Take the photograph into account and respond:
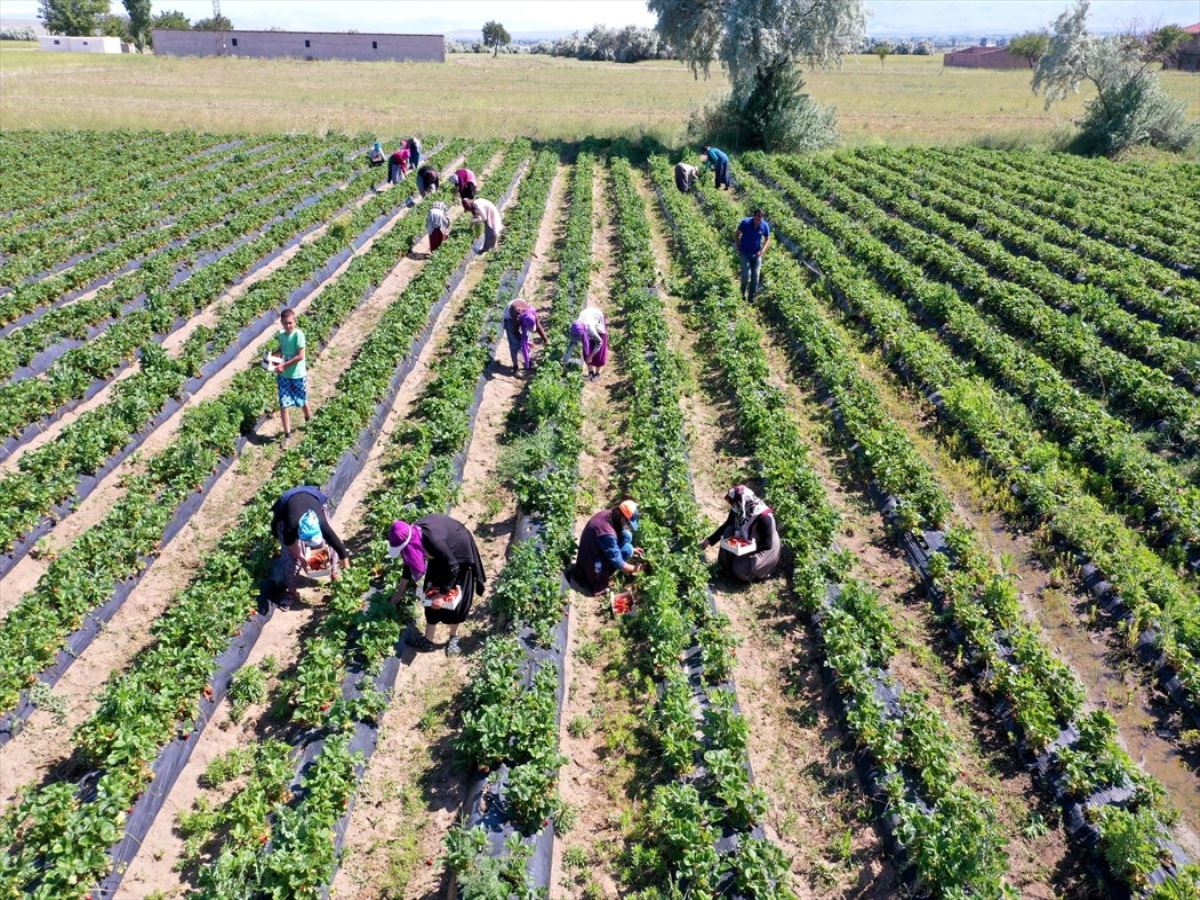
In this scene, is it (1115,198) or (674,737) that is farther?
(1115,198)

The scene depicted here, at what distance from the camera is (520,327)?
13.4 metres

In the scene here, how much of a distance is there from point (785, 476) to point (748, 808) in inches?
196

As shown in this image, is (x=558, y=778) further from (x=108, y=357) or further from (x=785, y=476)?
(x=108, y=357)

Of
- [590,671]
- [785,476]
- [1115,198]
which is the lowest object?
[590,671]

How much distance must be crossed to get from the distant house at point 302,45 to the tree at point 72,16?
130ft

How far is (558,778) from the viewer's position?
670cm

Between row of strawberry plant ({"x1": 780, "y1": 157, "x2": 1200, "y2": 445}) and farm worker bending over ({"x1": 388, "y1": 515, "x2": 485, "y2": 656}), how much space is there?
34.4 feet

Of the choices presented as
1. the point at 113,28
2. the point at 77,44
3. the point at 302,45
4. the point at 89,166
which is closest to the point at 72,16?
the point at 113,28

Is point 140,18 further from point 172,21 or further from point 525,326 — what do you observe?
point 525,326

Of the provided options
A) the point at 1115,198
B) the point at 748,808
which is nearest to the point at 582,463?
the point at 748,808

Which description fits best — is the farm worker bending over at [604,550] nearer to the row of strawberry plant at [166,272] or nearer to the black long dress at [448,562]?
the black long dress at [448,562]

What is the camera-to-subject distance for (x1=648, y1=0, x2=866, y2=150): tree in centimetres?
3108

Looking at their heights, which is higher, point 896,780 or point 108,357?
Answer: point 108,357

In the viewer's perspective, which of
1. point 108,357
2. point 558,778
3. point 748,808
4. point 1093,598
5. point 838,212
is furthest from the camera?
point 838,212
